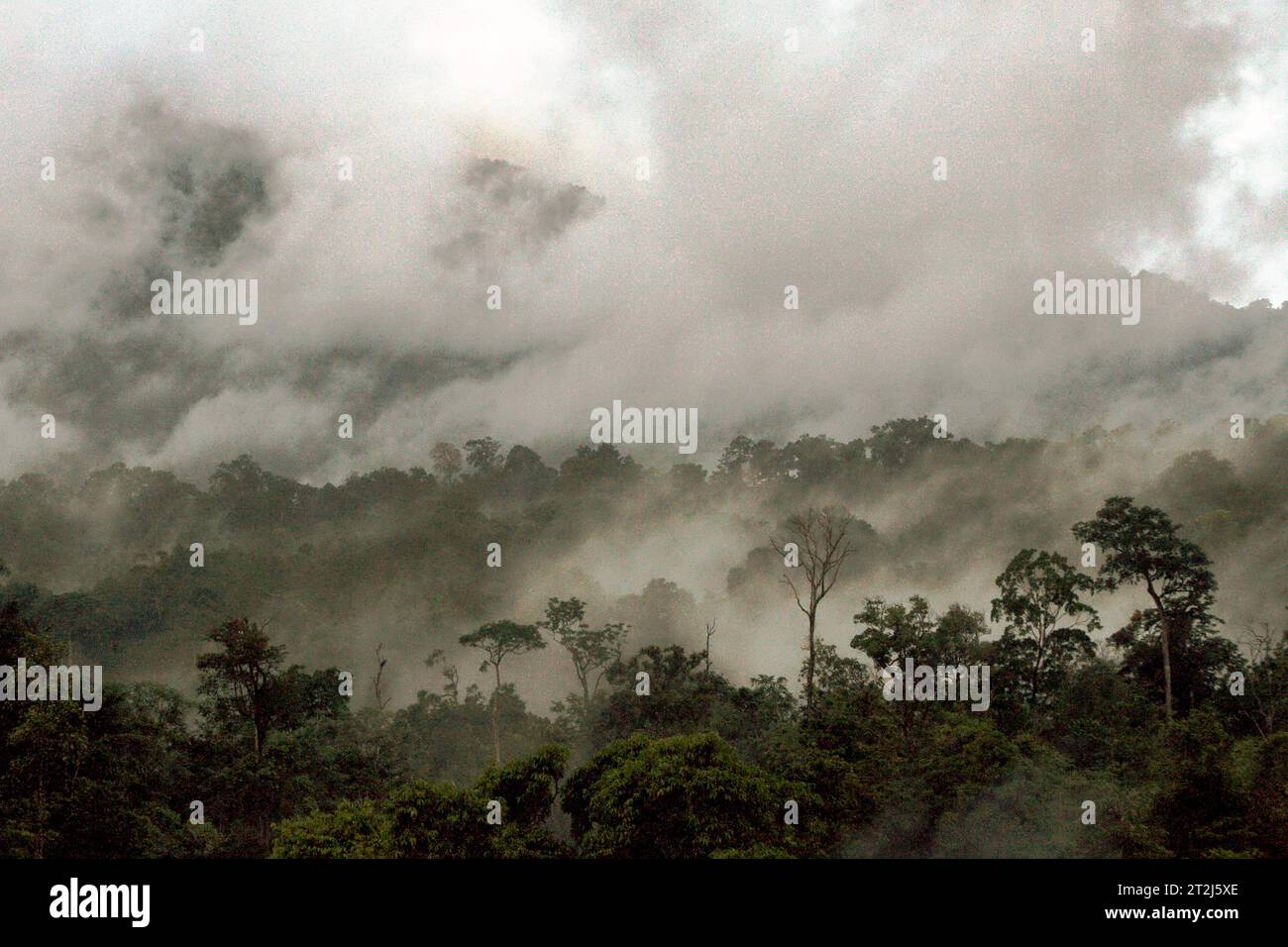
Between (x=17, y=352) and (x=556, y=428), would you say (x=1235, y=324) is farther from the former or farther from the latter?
(x=17, y=352)

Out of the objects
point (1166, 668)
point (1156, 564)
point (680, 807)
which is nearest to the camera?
point (680, 807)

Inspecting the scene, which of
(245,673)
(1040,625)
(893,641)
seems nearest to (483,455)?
(245,673)

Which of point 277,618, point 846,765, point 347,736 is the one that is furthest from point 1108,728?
point 277,618

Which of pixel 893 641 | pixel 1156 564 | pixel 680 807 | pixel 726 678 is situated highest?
pixel 1156 564

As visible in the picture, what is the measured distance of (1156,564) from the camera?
1718 inches

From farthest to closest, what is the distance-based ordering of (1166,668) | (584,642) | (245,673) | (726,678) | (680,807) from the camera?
(584,642) → (726,678) → (1166,668) → (245,673) → (680,807)

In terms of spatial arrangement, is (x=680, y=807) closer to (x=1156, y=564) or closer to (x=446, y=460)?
(x=1156, y=564)

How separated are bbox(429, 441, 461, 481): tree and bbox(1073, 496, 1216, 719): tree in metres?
87.8

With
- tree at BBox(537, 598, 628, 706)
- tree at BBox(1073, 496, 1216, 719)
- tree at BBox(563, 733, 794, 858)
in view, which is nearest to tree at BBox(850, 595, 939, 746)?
tree at BBox(1073, 496, 1216, 719)

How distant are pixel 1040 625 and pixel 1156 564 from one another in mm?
5657

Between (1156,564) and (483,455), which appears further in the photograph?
(483,455)

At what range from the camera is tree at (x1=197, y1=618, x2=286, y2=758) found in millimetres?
39031

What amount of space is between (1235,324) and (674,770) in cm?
12468

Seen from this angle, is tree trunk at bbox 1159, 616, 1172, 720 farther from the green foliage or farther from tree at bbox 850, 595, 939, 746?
the green foliage
